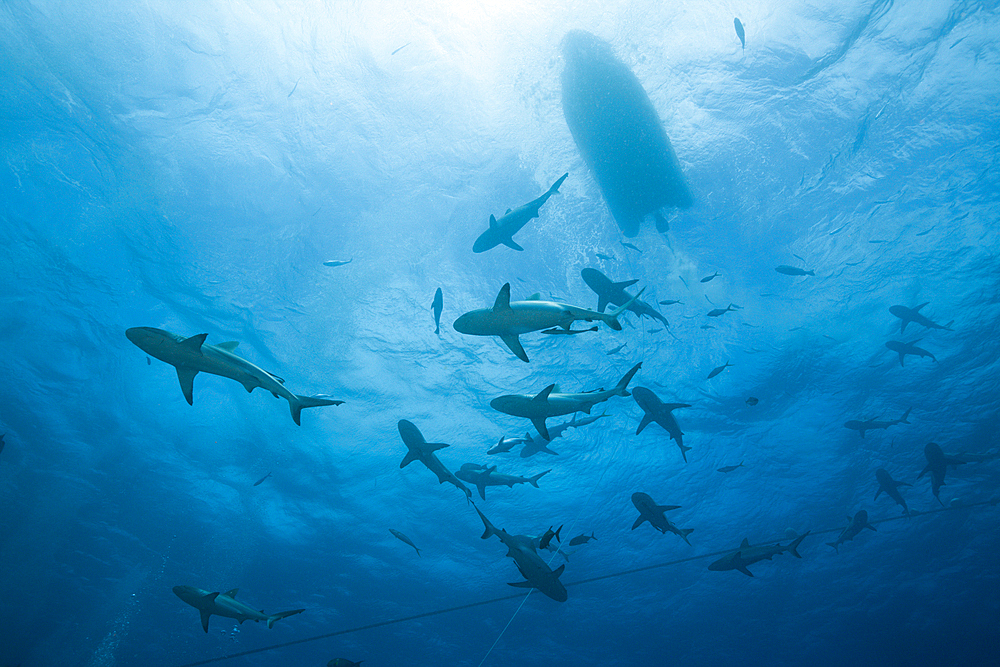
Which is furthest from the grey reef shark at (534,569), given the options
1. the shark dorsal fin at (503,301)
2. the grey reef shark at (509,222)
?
the grey reef shark at (509,222)

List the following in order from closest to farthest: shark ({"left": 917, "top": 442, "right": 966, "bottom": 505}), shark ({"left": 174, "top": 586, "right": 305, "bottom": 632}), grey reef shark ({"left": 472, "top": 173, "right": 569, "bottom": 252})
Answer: shark ({"left": 174, "top": 586, "right": 305, "bottom": 632}), grey reef shark ({"left": 472, "top": 173, "right": 569, "bottom": 252}), shark ({"left": 917, "top": 442, "right": 966, "bottom": 505})

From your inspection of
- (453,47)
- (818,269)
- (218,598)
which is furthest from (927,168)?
(218,598)

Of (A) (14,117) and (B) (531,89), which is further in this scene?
(A) (14,117)

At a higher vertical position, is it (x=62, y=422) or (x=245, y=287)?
(x=245, y=287)

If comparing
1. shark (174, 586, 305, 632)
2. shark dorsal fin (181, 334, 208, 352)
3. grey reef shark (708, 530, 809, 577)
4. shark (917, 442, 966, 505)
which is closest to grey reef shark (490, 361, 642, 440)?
shark dorsal fin (181, 334, 208, 352)

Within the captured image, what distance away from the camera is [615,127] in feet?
32.7

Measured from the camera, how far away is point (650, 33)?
1037 cm

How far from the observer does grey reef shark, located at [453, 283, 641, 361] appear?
4.04 m

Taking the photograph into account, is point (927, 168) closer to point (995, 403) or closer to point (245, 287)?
point (995, 403)

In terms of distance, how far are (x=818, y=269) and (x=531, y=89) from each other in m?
10.6

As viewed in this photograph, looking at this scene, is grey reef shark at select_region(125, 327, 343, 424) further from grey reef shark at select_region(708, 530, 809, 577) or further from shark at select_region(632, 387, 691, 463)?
grey reef shark at select_region(708, 530, 809, 577)

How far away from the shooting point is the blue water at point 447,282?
10.8 meters

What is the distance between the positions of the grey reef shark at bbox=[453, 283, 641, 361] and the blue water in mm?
8995

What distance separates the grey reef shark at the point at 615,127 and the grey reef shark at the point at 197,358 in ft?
29.1
